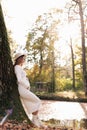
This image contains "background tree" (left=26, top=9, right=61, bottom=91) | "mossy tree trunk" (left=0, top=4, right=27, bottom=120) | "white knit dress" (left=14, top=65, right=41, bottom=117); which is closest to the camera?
"mossy tree trunk" (left=0, top=4, right=27, bottom=120)

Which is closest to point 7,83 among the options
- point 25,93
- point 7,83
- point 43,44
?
point 7,83

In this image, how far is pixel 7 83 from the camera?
304 inches

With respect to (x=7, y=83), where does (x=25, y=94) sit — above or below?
below

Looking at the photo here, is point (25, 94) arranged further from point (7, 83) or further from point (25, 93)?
point (7, 83)

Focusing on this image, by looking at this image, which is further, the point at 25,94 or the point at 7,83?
the point at 25,94

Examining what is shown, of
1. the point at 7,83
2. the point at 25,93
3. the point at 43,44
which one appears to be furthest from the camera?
the point at 43,44

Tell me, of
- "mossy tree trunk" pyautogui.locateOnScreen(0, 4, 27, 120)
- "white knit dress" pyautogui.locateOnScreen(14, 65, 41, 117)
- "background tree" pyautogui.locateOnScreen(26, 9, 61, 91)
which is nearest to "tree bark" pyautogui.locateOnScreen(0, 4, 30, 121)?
"mossy tree trunk" pyautogui.locateOnScreen(0, 4, 27, 120)

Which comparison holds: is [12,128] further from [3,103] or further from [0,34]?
[0,34]

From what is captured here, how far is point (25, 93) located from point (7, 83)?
0.46 m

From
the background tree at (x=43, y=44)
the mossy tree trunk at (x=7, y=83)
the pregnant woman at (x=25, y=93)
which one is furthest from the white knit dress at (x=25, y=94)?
the background tree at (x=43, y=44)

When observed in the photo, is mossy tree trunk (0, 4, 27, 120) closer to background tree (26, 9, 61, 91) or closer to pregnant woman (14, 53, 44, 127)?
pregnant woman (14, 53, 44, 127)

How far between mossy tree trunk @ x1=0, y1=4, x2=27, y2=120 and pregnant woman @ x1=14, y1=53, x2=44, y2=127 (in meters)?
0.13

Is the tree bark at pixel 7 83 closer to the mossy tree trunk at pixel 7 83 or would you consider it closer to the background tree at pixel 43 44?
the mossy tree trunk at pixel 7 83

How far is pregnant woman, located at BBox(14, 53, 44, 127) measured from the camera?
26.0 ft
